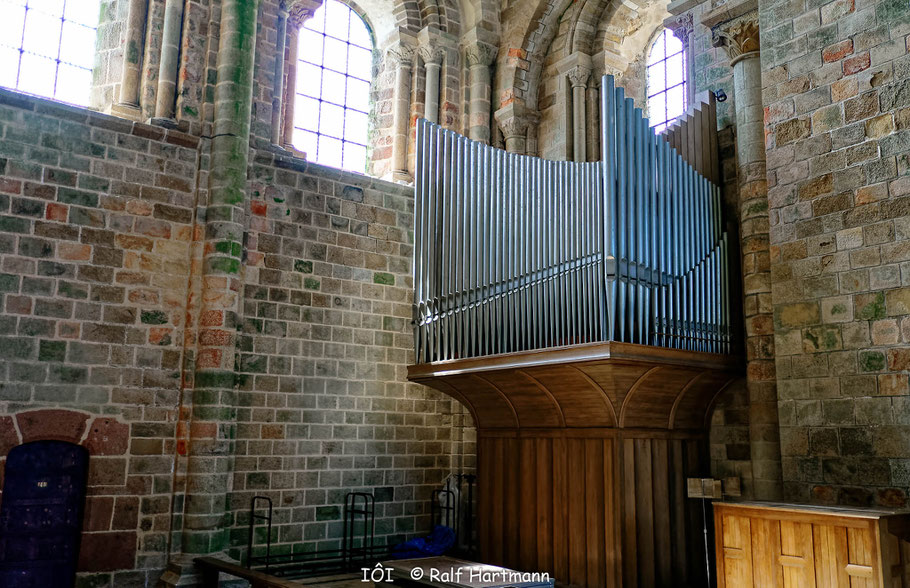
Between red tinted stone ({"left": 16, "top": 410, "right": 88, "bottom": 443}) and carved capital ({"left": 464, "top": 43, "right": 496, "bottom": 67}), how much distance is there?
6.59 m

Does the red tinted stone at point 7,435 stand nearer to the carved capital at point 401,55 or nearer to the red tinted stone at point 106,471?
the red tinted stone at point 106,471

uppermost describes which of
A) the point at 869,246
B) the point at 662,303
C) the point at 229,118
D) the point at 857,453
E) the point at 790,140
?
the point at 229,118

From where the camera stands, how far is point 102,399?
7.56 metres

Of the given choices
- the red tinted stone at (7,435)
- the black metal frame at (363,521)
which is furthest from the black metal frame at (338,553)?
the red tinted stone at (7,435)

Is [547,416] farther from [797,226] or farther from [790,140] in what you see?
[790,140]

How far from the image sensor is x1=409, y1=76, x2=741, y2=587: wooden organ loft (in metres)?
6.55

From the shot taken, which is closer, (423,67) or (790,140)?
(790,140)

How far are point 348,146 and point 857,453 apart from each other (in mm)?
6881

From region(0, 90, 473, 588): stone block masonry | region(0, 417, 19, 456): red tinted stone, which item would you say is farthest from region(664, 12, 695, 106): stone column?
region(0, 417, 19, 456): red tinted stone

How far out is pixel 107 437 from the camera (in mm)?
7543

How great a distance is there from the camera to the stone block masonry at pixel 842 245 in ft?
19.8

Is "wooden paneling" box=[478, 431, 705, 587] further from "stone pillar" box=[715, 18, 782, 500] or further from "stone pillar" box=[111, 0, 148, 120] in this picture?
"stone pillar" box=[111, 0, 148, 120]

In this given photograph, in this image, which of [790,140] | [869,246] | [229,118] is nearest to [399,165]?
[229,118]

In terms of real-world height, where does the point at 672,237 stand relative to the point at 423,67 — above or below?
below
